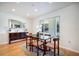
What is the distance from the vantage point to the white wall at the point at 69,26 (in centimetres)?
203

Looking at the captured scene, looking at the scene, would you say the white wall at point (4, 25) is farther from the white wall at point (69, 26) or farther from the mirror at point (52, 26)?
the white wall at point (69, 26)

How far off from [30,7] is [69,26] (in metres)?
1.03

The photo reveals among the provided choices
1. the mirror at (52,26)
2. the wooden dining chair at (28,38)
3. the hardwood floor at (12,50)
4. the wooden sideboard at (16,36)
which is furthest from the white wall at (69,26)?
the hardwood floor at (12,50)

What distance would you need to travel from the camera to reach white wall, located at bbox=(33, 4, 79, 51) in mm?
2033

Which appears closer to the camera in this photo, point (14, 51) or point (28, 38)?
point (14, 51)

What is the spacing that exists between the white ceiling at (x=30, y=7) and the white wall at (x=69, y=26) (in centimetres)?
12

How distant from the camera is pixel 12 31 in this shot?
2176 mm

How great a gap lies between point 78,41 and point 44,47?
81cm

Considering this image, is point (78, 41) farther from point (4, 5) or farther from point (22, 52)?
point (4, 5)

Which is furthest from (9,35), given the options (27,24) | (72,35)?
(72,35)

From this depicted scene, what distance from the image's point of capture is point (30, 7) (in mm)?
2086

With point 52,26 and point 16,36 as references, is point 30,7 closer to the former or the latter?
point 52,26

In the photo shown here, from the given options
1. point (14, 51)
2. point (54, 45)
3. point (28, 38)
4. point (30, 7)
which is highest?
point (30, 7)

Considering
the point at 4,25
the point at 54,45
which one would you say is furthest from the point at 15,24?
the point at 54,45
